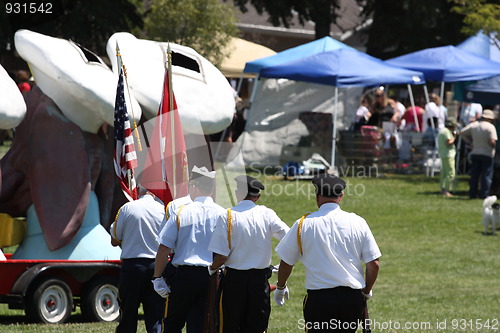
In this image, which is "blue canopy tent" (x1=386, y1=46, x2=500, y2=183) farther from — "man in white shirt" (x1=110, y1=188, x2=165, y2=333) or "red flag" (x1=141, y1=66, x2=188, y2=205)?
"man in white shirt" (x1=110, y1=188, x2=165, y2=333)

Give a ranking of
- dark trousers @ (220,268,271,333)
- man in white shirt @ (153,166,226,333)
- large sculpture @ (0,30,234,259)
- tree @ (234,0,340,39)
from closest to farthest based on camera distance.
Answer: dark trousers @ (220,268,271,333) < man in white shirt @ (153,166,226,333) < large sculpture @ (0,30,234,259) < tree @ (234,0,340,39)

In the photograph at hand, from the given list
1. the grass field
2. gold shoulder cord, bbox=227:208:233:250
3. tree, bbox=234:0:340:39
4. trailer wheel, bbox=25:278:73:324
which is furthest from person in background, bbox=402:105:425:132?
gold shoulder cord, bbox=227:208:233:250

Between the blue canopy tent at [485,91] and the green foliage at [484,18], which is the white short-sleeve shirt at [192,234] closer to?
the blue canopy tent at [485,91]

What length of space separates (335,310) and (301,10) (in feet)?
90.1

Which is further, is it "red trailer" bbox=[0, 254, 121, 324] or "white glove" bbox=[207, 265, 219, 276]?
"red trailer" bbox=[0, 254, 121, 324]

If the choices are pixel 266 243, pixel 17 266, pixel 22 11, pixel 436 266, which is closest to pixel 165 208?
pixel 266 243

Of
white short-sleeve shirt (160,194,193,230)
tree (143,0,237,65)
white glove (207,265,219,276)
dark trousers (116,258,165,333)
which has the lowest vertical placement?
dark trousers (116,258,165,333)

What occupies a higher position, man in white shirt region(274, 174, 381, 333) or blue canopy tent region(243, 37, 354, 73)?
blue canopy tent region(243, 37, 354, 73)

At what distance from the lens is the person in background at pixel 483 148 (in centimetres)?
2066

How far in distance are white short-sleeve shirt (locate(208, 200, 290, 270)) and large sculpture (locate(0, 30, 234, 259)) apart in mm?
3254

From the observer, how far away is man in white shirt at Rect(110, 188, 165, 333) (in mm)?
9094

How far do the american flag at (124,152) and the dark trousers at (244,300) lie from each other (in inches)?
84.6

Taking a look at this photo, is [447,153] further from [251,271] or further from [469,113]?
[251,271]

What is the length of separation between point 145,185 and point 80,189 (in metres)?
2.06
